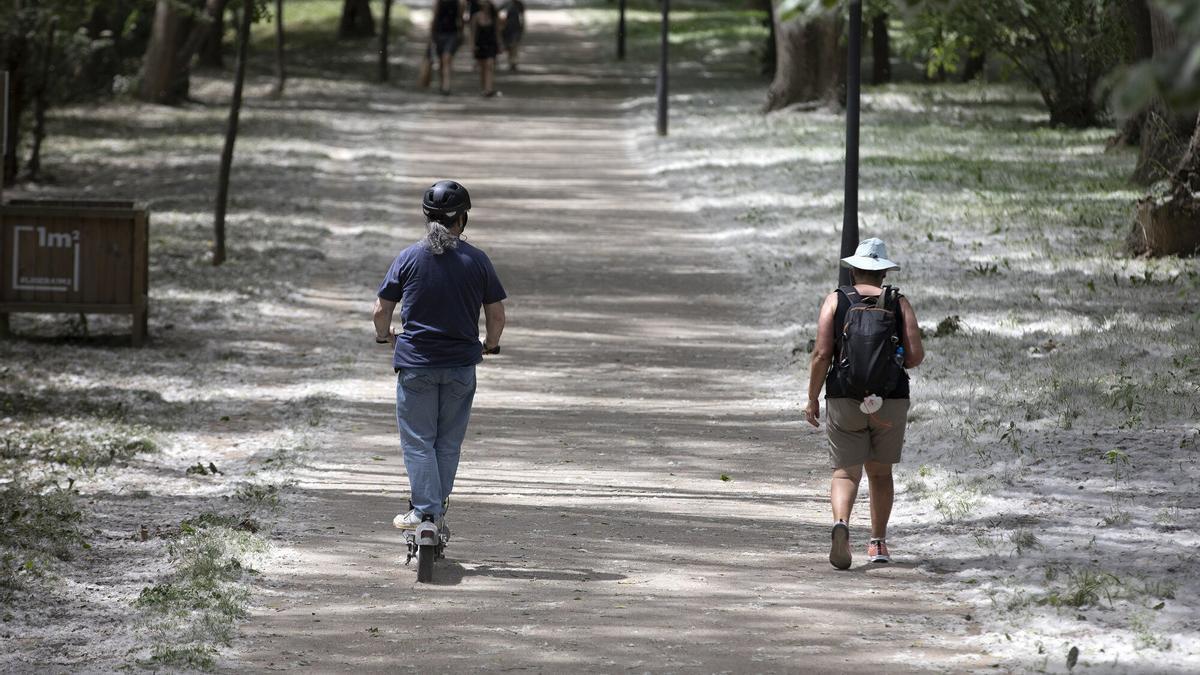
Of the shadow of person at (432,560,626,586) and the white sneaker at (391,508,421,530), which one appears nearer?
the white sneaker at (391,508,421,530)

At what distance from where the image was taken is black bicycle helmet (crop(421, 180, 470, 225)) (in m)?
8.17

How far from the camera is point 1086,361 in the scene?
12.8 m

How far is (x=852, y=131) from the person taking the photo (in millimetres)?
14344

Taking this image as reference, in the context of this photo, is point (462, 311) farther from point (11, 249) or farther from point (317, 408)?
point (11, 249)

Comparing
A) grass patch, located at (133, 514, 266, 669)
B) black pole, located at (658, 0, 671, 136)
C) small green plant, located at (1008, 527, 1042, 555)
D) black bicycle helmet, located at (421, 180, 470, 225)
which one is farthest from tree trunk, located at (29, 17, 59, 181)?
small green plant, located at (1008, 527, 1042, 555)

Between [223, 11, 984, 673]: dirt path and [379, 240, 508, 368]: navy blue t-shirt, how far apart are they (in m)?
1.07

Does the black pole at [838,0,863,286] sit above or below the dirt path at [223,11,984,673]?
above

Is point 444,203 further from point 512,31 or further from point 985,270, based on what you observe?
point 512,31

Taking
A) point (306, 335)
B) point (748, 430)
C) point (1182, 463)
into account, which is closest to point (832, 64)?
point (306, 335)

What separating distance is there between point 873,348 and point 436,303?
2.05 metres

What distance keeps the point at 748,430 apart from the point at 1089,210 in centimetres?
876

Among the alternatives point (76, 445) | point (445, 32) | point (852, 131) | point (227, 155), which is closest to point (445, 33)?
point (445, 32)

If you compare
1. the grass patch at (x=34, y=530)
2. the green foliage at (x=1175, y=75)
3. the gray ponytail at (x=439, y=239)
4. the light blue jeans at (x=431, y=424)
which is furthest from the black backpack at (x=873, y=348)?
the green foliage at (x=1175, y=75)

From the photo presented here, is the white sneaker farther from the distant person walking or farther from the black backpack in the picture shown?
the distant person walking
